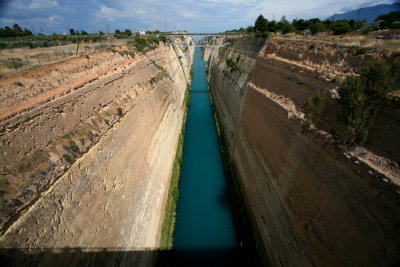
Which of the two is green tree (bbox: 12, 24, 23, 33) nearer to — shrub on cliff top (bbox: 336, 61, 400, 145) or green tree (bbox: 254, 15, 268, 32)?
green tree (bbox: 254, 15, 268, 32)

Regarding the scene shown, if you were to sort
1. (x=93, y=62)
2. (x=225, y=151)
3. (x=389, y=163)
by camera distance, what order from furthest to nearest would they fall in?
(x=225, y=151) < (x=93, y=62) < (x=389, y=163)

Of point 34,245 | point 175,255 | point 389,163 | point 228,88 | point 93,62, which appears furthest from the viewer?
point 228,88

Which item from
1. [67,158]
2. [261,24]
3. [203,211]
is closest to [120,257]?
[67,158]

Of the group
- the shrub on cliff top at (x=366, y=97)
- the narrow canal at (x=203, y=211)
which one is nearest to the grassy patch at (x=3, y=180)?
the narrow canal at (x=203, y=211)

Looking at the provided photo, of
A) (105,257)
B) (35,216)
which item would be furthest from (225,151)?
(35,216)

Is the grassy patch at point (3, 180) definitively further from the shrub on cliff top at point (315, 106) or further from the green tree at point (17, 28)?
the green tree at point (17, 28)

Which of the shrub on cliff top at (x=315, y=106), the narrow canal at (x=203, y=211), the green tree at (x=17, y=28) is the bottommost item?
the narrow canal at (x=203, y=211)

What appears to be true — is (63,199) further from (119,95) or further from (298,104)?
(298,104)

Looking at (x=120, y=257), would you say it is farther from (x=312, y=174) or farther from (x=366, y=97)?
(x=366, y=97)
